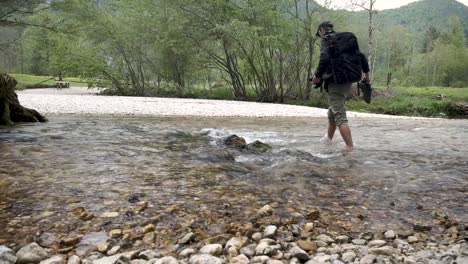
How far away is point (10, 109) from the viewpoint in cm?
866

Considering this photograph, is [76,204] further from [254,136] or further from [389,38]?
[389,38]

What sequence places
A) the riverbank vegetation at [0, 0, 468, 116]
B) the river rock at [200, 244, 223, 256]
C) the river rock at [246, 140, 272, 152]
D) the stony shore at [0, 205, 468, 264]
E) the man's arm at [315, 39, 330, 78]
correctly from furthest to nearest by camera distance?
the riverbank vegetation at [0, 0, 468, 116]
the river rock at [246, 140, 272, 152]
the man's arm at [315, 39, 330, 78]
the river rock at [200, 244, 223, 256]
the stony shore at [0, 205, 468, 264]

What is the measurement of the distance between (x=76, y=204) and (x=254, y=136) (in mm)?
5614

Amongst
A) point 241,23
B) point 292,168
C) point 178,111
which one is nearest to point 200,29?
point 241,23

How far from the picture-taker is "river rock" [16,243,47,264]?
2069 mm

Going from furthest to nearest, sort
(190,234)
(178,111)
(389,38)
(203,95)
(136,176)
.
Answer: (389,38) < (203,95) < (178,111) < (136,176) < (190,234)

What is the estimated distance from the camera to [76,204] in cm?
298

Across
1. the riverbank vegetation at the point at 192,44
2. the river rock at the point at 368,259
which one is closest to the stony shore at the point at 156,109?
the riverbank vegetation at the point at 192,44

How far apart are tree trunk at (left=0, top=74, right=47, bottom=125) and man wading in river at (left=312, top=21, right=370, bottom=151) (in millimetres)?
6854

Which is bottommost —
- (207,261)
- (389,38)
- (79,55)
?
(207,261)

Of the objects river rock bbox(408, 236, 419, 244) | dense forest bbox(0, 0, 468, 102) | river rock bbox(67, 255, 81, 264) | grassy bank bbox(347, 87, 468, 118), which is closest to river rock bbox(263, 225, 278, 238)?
river rock bbox(408, 236, 419, 244)

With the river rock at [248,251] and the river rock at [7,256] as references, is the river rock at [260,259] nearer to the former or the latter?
the river rock at [248,251]

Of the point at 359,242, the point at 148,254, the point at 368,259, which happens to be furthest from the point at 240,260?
the point at 359,242

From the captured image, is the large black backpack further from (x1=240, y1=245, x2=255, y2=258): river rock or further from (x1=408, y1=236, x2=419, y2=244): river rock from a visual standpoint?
(x1=240, y1=245, x2=255, y2=258): river rock
